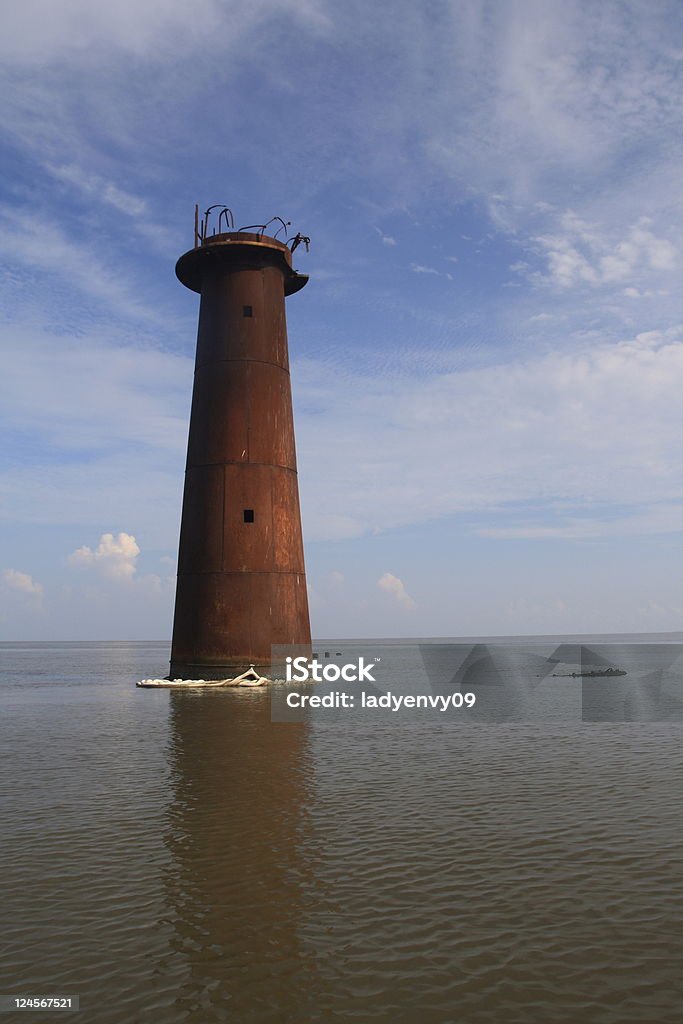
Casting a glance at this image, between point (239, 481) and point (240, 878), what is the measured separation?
19425 millimetres

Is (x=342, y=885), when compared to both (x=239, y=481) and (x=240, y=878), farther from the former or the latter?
(x=239, y=481)

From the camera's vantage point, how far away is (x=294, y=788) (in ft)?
38.4

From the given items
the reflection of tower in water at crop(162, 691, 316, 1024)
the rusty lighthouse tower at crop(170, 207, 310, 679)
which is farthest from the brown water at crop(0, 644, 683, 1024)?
the rusty lighthouse tower at crop(170, 207, 310, 679)

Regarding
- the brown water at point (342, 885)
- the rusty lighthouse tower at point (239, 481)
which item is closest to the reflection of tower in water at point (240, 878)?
the brown water at point (342, 885)

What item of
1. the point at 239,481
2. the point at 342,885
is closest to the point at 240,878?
the point at 342,885

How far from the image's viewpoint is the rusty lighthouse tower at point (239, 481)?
2602cm

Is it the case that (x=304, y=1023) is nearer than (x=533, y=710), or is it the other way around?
(x=304, y=1023)

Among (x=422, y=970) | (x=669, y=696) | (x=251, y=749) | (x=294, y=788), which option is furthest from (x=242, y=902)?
(x=669, y=696)

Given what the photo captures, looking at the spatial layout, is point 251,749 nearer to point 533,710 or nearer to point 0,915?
point 0,915

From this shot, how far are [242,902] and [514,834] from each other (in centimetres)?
373

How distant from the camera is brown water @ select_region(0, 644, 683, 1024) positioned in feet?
17.5

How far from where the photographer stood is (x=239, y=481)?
86.5 ft

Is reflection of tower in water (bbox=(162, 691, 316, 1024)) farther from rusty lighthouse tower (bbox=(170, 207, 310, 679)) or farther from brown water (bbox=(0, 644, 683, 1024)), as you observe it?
rusty lighthouse tower (bbox=(170, 207, 310, 679))

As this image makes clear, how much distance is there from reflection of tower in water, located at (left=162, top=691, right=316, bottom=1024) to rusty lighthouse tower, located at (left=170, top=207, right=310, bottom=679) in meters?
10.5
